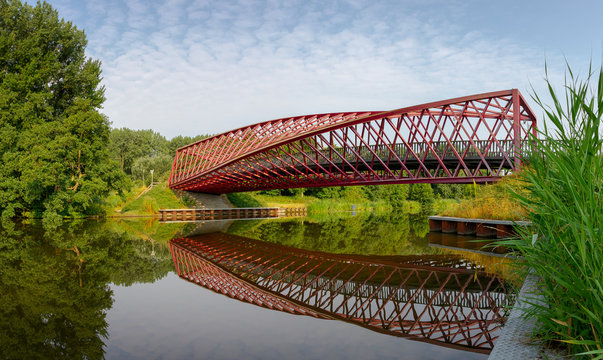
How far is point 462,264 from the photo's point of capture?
11.4 metres

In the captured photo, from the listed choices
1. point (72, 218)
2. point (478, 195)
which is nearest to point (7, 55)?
point (72, 218)

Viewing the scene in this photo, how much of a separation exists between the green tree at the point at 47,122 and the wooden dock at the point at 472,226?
26.9 m

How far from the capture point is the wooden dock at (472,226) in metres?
16.8

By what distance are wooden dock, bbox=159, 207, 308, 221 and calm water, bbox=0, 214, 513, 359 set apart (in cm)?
2850

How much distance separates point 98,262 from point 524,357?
1161 centimetres

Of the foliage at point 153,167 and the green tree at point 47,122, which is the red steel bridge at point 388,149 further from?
the foliage at point 153,167

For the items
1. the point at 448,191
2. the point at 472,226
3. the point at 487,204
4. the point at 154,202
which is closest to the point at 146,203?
the point at 154,202

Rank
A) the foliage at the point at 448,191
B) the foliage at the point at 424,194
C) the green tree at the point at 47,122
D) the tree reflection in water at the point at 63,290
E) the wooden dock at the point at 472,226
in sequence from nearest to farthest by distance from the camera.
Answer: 1. the tree reflection in water at the point at 63,290
2. the wooden dock at the point at 472,226
3. the green tree at the point at 47,122
4. the foliage at the point at 424,194
5. the foliage at the point at 448,191

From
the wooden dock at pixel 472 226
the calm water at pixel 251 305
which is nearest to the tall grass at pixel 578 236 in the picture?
the calm water at pixel 251 305

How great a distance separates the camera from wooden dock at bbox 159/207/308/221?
137 ft

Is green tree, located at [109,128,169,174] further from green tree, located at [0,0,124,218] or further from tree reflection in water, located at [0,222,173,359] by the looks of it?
tree reflection in water, located at [0,222,173,359]

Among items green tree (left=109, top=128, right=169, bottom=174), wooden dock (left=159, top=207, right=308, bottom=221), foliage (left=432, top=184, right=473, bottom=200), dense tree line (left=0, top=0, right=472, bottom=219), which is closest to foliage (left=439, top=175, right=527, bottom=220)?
dense tree line (left=0, top=0, right=472, bottom=219)

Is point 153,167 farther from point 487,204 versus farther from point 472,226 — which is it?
point 487,204

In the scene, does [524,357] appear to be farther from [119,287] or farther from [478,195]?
[478,195]
